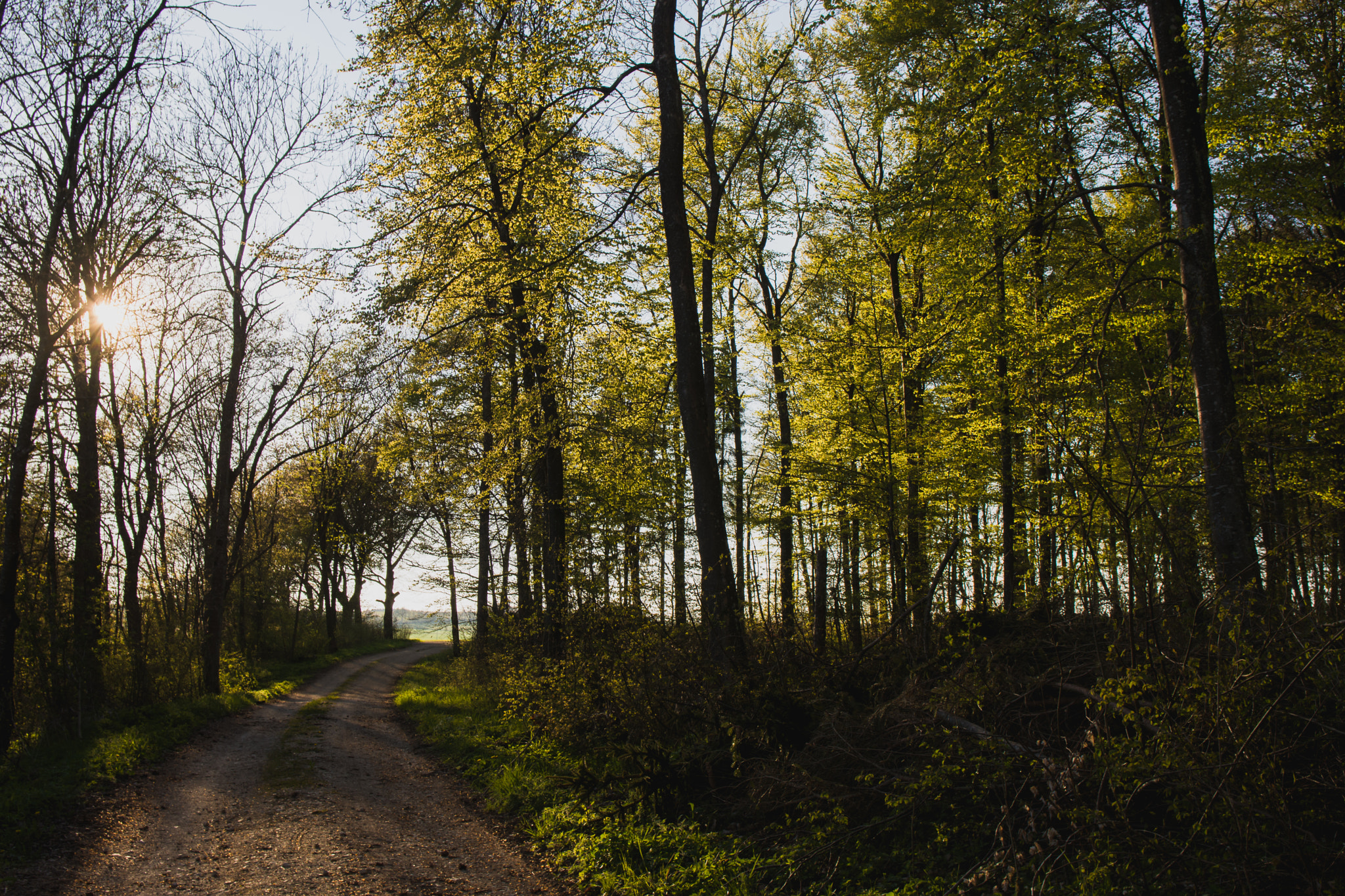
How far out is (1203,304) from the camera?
631 cm

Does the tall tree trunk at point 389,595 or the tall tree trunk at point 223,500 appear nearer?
the tall tree trunk at point 223,500

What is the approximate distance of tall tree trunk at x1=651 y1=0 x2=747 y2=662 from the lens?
7.97 m

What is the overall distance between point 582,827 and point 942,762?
3437mm

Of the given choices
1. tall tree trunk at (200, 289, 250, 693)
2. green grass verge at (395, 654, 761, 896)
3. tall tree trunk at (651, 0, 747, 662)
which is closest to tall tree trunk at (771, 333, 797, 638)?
tall tree trunk at (651, 0, 747, 662)

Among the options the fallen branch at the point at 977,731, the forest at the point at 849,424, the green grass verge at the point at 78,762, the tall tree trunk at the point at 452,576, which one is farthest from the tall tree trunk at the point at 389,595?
the fallen branch at the point at 977,731

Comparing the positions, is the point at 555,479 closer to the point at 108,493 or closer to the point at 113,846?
the point at 113,846

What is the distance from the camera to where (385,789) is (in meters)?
8.41

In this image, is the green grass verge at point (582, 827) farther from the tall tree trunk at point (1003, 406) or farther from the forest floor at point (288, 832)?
the tall tree trunk at point (1003, 406)

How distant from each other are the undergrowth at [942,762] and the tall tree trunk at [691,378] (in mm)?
568

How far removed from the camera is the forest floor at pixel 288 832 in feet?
18.1

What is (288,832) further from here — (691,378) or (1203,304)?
(1203,304)

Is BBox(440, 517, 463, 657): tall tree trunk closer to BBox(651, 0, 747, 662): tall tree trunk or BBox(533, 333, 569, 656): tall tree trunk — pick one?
BBox(533, 333, 569, 656): tall tree trunk

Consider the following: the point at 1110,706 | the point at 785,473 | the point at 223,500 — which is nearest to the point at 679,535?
the point at 785,473

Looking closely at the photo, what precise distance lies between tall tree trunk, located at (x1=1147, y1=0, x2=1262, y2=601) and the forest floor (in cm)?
628
